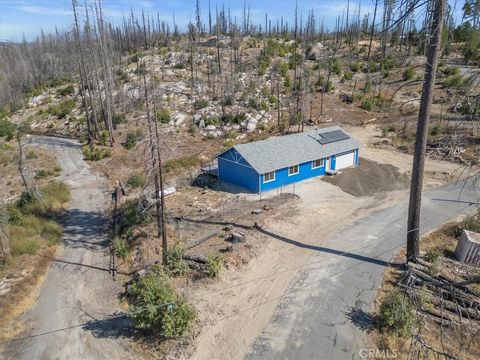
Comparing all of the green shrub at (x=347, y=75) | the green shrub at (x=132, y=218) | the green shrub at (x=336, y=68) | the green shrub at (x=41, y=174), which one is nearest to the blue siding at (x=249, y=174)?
the green shrub at (x=132, y=218)

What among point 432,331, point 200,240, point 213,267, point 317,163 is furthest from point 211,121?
point 432,331

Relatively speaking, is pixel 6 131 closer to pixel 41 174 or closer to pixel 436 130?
pixel 41 174

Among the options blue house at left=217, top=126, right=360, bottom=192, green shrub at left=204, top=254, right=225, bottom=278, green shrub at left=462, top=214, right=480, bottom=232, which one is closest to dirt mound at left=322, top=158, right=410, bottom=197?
blue house at left=217, top=126, right=360, bottom=192

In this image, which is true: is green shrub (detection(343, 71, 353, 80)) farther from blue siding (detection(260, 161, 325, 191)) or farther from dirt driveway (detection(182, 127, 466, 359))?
blue siding (detection(260, 161, 325, 191))

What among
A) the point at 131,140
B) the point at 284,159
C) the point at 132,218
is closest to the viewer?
the point at 132,218

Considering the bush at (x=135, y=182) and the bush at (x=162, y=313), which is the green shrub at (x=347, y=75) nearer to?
the bush at (x=135, y=182)

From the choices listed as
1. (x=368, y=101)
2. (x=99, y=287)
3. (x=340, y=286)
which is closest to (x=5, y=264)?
(x=99, y=287)
